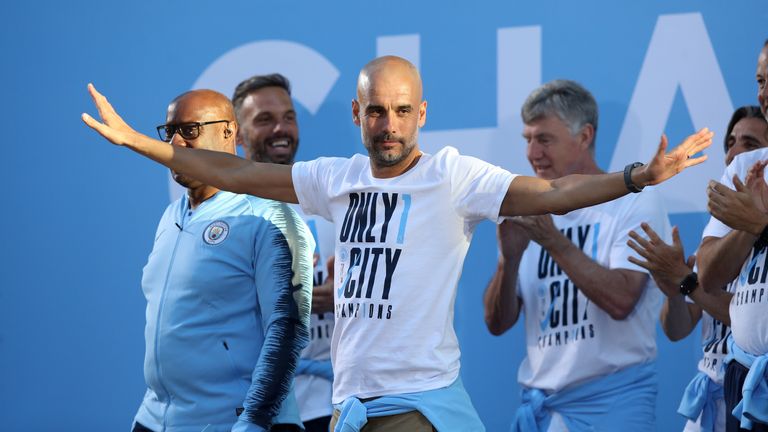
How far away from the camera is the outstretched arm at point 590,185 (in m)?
2.54

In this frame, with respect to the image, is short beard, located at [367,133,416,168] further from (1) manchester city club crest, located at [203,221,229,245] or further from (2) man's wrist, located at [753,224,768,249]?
(2) man's wrist, located at [753,224,768,249]

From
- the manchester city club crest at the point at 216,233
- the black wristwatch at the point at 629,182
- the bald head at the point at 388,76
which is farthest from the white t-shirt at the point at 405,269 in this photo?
the manchester city club crest at the point at 216,233

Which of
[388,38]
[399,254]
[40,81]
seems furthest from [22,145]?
[399,254]

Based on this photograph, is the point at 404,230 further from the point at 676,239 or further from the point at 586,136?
the point at 586,136

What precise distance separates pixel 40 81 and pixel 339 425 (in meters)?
2.90

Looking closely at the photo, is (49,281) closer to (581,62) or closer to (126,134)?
(126,134)

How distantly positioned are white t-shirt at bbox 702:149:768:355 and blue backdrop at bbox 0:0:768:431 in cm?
85

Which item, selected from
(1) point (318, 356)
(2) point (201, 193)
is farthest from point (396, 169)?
(1) point (318, 356)

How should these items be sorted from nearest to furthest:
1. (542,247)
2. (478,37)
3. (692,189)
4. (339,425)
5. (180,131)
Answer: (339,425)
(180,131)
(542,247)
(692,189)
(478,37)

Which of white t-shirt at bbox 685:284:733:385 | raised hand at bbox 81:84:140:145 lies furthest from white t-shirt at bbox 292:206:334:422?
white t-shirt at bbox 685:284:733:385

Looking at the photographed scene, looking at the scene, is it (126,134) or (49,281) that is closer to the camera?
(126,134)

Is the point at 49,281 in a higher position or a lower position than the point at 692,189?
lower

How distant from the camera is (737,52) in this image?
398 cm

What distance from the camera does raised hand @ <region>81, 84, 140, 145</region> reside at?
115 inches
